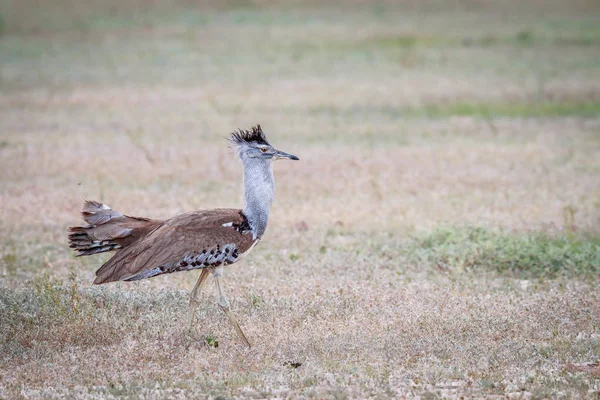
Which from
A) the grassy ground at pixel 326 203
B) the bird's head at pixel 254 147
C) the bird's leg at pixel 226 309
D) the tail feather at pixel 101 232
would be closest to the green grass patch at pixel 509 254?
the grassy ground at pixel 326 203

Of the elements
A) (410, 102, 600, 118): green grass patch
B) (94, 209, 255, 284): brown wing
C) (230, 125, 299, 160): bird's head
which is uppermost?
(230, 125, 299, 160): bird's head

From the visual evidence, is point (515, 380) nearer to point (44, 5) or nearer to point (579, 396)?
point (579, 396)

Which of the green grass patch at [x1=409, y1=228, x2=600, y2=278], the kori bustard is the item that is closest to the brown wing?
the kori bustard

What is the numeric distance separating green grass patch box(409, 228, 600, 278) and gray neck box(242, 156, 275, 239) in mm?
2617

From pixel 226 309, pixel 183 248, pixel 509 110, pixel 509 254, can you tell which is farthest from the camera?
pixel 509 110

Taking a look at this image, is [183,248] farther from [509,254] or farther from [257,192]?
[509,254]

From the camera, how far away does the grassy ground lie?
265 inches

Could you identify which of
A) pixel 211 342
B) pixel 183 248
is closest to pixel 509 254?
pixel 211 342

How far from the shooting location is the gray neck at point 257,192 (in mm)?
7336

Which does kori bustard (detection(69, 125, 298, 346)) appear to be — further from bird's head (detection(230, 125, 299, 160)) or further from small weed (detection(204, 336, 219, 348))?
small weed (detection(204, 336, 219, 348))

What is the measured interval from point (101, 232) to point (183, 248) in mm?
630

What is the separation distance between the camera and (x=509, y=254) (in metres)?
9.68

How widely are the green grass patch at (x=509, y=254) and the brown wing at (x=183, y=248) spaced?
2.90 m

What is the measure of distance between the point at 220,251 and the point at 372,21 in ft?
83.7
